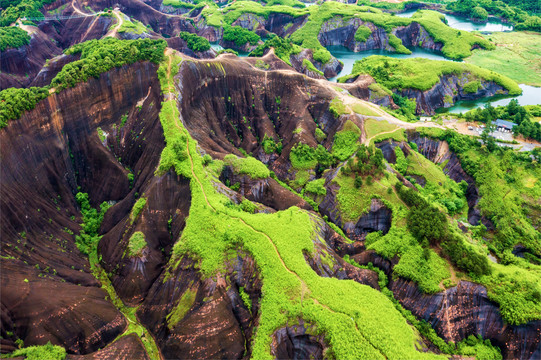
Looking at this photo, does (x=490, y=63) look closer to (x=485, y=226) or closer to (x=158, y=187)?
(x=485, y=226)

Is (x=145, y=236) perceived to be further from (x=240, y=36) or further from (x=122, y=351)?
(x=240, y=36)

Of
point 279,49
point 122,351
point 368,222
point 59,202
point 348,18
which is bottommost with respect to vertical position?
point 368,222

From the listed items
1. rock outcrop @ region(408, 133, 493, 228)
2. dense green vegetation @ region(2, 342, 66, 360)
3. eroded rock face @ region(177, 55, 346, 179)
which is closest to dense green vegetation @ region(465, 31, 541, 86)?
rock outcrop @ region(408, 133, 493, 228)

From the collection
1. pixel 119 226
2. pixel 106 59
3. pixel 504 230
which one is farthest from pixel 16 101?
pixel 504 230

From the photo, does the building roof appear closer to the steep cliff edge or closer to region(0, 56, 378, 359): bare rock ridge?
region(0, 56, 378, 359): bare rock ridge

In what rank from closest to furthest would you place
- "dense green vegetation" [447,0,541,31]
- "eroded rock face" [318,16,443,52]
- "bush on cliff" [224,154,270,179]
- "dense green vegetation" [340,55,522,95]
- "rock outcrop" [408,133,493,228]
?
Result: "bush on cliff" [224,154,270,179], "rock outcrop" [408,133,493,228], "dense green vegetation" [340,55,522,95], "eroded rock face" [318,16,443,52], "dense green vegetation" [447,0,541,31]

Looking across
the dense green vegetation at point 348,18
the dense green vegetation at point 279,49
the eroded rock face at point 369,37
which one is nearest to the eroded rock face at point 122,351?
the dense green vegetation at point 279,49
